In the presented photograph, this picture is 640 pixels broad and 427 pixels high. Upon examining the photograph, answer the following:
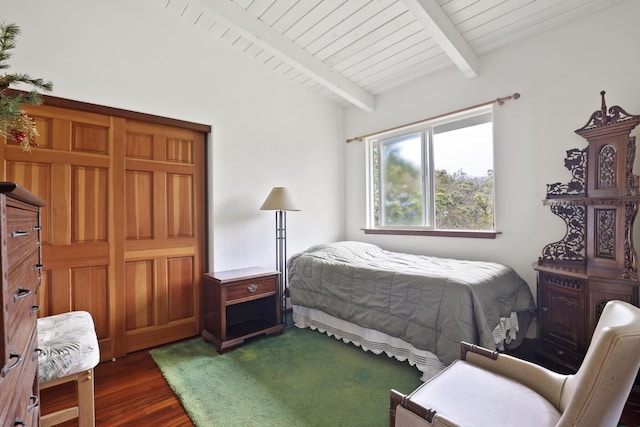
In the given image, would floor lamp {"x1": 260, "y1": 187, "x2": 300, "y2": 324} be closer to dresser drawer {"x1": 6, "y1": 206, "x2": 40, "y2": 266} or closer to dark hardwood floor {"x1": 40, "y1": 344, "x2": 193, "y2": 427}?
dark hardwood floor {"x1": 40, "y1": 344, "x2": 193, "y2": 427}

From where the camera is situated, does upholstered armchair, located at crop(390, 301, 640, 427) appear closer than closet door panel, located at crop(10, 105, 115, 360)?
Yes

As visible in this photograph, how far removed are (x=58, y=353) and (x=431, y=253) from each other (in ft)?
9.71

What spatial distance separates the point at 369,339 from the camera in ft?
7.75

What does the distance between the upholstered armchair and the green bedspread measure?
0.47 meters

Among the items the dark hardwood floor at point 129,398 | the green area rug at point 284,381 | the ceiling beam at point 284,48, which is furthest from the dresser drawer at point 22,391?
the ceiling beam at point 284,48

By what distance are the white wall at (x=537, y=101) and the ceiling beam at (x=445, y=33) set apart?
7.2 inches

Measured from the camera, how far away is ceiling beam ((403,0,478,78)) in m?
2.16

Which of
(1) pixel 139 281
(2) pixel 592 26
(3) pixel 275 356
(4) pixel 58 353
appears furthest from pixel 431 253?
Answer: (4) pixel 58 353

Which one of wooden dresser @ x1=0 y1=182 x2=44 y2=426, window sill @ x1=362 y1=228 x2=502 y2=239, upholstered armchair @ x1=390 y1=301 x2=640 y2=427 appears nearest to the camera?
wooden dresser @ x1=0 y1=182 x2=44 y2=426

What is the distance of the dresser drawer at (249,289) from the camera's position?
2.54m

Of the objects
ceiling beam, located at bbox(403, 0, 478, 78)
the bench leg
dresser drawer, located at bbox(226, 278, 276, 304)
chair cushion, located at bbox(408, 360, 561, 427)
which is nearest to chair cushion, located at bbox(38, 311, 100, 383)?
the bench leg

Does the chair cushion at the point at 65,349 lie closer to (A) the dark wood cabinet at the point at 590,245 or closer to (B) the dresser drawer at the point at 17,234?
(B) the dresser drawer at the point at 17,234

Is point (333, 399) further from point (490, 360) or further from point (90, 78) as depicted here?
point (90, 78)

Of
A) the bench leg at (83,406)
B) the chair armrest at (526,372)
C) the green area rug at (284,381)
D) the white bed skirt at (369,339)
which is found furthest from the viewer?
the white bed skirt at (369,339)
